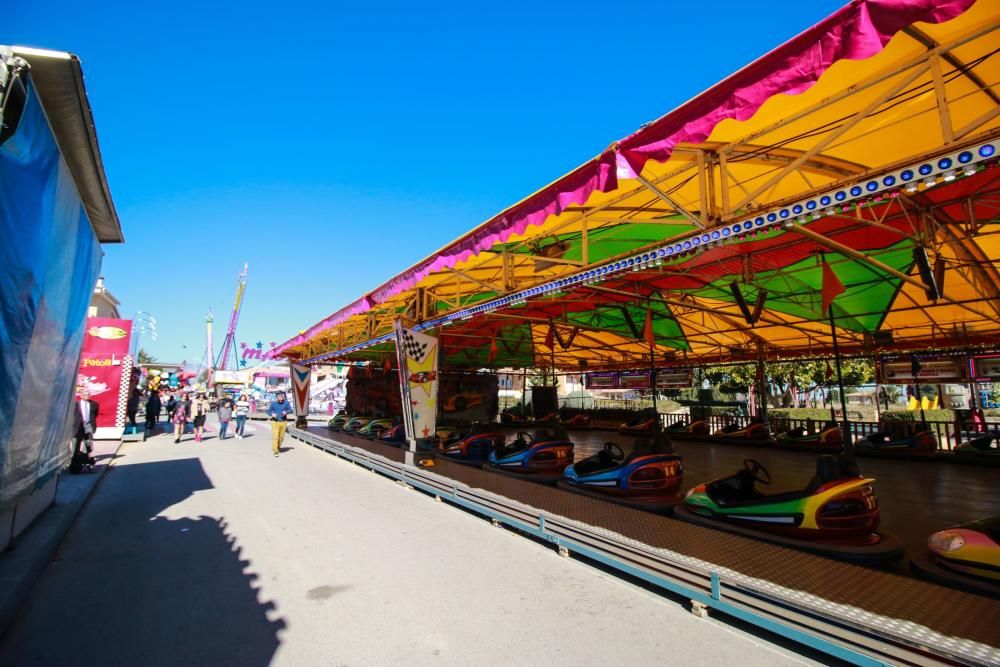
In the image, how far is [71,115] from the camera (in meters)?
3.14

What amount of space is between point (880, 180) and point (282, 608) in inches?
202

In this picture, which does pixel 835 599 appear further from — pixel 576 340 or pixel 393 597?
pixel 576 340

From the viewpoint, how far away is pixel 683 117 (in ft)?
10.6

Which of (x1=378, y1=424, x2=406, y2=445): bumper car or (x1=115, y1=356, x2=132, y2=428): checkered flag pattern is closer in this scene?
(x1=378, y1=424, x2=406, y2=445): bumper car

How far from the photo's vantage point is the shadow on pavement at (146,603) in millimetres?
2889

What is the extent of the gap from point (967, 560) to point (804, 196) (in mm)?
2850

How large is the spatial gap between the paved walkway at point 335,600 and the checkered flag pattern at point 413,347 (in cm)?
276

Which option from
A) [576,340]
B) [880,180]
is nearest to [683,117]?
[880,180]

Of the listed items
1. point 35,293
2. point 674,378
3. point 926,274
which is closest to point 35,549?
point 35,293

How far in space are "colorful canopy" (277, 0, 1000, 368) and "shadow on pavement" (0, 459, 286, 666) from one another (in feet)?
13.6

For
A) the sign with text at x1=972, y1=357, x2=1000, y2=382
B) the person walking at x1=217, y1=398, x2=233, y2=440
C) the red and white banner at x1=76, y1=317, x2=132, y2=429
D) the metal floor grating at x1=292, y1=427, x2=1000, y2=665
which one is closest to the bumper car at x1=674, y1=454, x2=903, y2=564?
the metal floor grating at x1=292, y1=427, x2=1000, y2=665

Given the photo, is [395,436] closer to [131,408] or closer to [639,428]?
[639,428]

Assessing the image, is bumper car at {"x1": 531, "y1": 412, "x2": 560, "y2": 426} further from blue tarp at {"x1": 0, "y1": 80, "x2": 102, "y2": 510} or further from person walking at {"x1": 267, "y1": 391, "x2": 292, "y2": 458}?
blue tarp at {"x1": 0, "y1": 80, "x2": 102, "y2": 510}

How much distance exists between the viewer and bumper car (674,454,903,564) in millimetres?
3896
